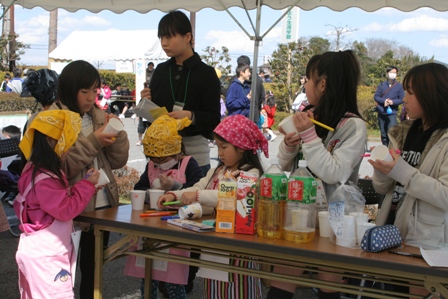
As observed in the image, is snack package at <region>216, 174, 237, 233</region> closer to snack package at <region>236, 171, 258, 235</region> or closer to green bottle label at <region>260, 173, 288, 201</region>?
snack package at <region>236, 171, 258, 235</region>

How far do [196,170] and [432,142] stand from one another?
1.45 meters

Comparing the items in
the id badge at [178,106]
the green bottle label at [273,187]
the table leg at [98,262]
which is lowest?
the table leg at [98,262]

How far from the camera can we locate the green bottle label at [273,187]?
254 centimetres

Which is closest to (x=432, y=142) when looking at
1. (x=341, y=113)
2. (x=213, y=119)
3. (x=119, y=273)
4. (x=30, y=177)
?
(x=341, y=113)

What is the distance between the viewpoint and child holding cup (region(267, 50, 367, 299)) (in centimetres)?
271

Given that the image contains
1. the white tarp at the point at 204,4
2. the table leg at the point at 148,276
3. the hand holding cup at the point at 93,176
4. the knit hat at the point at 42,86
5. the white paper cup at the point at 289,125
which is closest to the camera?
the white paper cup at the point at 289,125

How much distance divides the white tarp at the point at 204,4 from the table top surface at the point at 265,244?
10.8ft

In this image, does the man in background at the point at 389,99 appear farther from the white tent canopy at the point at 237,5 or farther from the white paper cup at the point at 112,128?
the white paper cup at the point at 112,128

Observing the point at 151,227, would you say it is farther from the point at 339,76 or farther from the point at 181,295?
the point at 339,76

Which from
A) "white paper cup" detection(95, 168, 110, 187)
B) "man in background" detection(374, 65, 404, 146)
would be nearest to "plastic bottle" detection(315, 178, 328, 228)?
"white paper cup" detection(95, 168, 110, 187)

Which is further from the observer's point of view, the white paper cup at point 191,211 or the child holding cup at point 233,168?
the child holding cup at point 233,168

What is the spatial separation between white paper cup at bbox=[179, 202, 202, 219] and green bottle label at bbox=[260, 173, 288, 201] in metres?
0.47

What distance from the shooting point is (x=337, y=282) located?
2717 millimetres

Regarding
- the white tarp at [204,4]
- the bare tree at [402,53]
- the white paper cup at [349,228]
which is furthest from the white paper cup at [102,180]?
the bare tree at [402,53]
